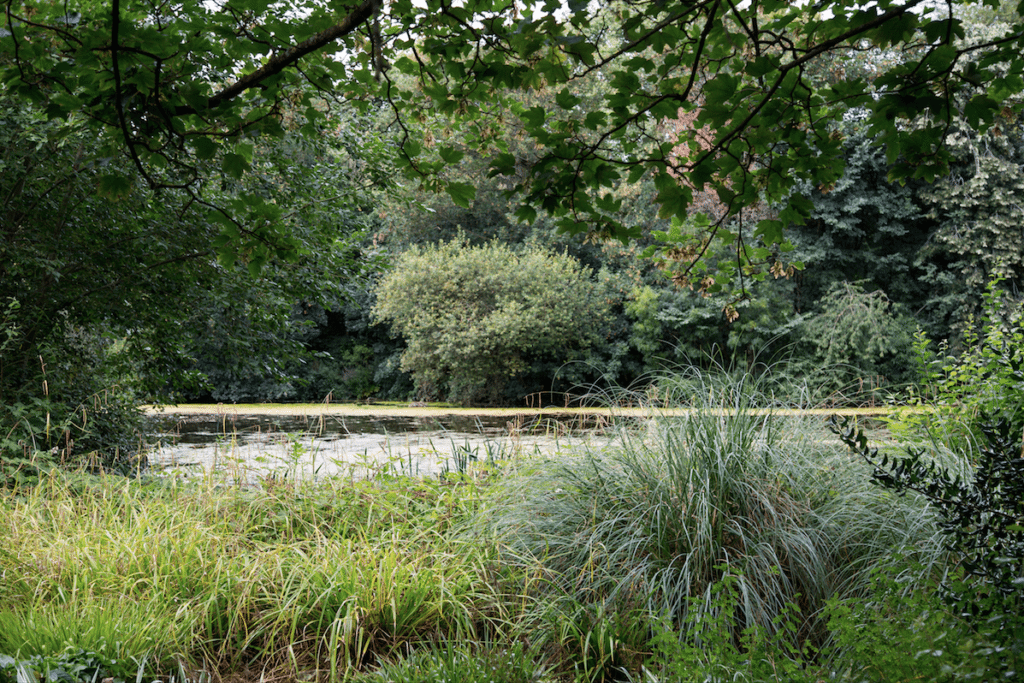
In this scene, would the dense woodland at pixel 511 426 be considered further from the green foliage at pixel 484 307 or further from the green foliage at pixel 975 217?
the green foliage at pixel 975 217

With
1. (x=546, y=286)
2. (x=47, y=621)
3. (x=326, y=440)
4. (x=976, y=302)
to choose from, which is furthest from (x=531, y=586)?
(x=976, y=302)

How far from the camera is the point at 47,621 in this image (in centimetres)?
246

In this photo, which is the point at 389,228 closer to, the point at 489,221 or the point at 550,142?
the point at 489,221

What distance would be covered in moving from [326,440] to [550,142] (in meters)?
7.71

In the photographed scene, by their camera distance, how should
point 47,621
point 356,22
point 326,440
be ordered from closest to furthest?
point 356,22
point 47,621
point 326,440

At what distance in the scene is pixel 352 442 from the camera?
8562 millimetres

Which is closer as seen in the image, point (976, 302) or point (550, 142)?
point (550, 142)

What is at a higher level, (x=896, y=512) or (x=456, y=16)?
(x=456, y=16)

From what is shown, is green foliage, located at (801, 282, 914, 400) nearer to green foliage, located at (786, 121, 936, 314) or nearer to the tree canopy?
green foliage, located at (786, 121, 936, 314)

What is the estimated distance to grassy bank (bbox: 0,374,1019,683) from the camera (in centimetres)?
238

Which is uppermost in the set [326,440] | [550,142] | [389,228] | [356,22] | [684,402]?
[389,228]

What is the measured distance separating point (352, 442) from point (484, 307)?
8.33m

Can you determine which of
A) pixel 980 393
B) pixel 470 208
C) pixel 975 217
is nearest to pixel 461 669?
pixel 980 393

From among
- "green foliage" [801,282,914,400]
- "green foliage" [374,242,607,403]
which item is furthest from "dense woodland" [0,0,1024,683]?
"green foliage" [801,282,914,400]
